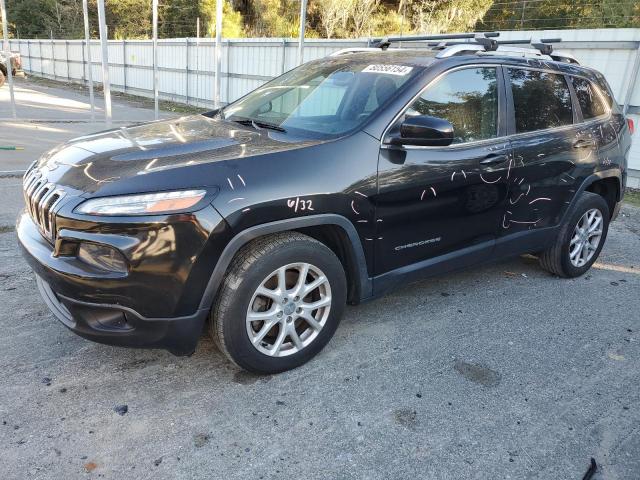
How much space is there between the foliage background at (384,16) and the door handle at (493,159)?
1872cm

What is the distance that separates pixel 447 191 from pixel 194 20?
107 ft

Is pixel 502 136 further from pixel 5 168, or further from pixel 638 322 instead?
pixel 5 168

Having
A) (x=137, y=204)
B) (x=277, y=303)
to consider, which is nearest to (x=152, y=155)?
(x=137, y=204)

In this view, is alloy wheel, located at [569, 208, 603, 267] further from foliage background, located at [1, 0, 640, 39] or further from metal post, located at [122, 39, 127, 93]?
metal post, located at [122, 39, 127, 93]

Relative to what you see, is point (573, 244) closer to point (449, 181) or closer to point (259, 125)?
point (449, 181)

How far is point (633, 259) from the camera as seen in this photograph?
540cm

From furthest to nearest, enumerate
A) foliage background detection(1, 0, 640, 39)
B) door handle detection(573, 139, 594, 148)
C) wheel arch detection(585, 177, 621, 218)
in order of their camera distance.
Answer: foliage background detection(1, 0, 640, 39) < wheel arch detection(585, 177, 621, 218) < door handle detection(573, 139, 594, 148)

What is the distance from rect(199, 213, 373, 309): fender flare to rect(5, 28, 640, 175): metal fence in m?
7.15

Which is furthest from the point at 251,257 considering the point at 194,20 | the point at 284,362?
the point at 194,20

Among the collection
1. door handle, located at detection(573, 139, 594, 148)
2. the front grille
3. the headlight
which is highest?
door handle, located at detection(573, 139, 594, 148)

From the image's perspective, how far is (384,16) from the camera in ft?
86.3

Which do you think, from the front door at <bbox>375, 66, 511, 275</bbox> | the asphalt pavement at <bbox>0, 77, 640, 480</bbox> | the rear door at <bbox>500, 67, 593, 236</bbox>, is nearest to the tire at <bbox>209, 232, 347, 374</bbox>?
the asphalt pavement at <bbox>0, 77, 640, 480</bbox>

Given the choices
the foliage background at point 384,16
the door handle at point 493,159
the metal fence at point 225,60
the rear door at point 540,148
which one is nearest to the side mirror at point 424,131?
the door handle at point 493,159

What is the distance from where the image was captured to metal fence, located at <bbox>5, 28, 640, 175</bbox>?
8938 millimetres
